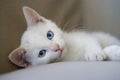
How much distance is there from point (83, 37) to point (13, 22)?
392 millimetres

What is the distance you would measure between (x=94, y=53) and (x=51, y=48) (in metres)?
0.19

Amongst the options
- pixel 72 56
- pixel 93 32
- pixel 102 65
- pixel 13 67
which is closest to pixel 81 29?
pixel 93 32

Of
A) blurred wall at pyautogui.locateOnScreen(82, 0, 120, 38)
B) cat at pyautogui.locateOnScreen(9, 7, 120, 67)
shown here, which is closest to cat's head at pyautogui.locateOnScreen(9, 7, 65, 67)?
cat at pyautogui.locateOnScreen(9, 7, 120, 67)

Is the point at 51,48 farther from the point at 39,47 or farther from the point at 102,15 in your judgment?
the point at 102,15

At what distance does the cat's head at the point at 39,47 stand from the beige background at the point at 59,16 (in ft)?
0.28

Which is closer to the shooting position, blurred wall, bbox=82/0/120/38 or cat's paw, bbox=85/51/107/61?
cat's paw, bbox=85/51/107/61

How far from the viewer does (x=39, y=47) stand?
1.10m

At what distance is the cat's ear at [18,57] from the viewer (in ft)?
3.61

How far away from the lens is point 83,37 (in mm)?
1304

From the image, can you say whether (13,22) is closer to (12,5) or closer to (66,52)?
(12,5)

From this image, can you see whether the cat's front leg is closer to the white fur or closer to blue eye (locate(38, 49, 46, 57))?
the white fur

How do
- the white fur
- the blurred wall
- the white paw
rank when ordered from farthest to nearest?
1. the blurred wall
2. the white fur
3. the white paw

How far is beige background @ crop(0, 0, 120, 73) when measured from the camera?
1.25 m

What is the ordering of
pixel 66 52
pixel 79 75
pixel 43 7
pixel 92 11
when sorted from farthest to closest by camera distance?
pixel 92 11, pixel 43 7, pixel 66 52, pixel 79 75
